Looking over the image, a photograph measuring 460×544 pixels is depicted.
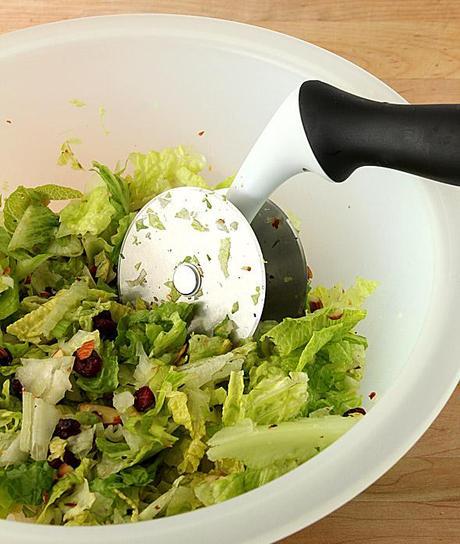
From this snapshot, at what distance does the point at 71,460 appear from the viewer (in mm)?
1055

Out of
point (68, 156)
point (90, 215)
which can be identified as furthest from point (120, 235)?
point (68, 156)

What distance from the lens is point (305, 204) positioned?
1257 mm

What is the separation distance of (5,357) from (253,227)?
14.5 inches

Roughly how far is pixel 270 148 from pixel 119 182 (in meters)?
0.33

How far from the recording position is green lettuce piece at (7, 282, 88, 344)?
117 centimetres

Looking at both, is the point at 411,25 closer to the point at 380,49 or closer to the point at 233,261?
the point at 380,49

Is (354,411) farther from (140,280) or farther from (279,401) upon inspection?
(140,280)

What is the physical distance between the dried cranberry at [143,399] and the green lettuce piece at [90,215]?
10.2 inches

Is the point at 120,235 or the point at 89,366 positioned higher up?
the point at 120,235

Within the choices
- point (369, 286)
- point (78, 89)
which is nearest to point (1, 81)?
point (78, 89)

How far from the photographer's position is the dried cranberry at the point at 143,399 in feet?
3.52

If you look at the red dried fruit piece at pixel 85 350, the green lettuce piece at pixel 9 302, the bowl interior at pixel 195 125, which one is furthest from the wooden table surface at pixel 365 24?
the red dried fruit piece at pixel 85 350

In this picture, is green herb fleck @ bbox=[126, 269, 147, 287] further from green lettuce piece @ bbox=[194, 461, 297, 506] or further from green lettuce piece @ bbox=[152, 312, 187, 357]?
green lettuce piece @ bbox=[194, 461, 297, 506]

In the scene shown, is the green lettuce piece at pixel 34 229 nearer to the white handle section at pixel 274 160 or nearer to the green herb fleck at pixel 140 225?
the green herb fleck at pixel 140 225
